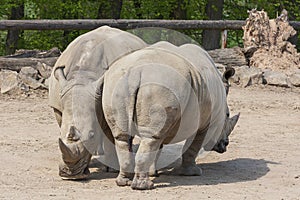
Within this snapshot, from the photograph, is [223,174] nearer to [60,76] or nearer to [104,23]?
[60,76]

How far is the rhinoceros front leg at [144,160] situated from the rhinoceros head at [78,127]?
64 centimetres

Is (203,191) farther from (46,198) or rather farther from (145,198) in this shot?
(46,198)

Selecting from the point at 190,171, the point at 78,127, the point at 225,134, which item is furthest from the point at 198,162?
the point at 78,127

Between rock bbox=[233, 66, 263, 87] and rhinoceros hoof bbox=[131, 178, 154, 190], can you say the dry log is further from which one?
rhinoceros hoof bbox=[131, 178, 154, 190]

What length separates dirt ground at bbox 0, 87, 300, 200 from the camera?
7266 millimetres

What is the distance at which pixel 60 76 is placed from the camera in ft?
25.6

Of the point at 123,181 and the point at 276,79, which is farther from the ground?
the point at 123,181

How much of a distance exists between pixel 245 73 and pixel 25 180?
8706 mm

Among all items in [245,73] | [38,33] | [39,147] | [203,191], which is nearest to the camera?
[203,191]

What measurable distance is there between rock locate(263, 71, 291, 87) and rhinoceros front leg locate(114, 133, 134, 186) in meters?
8.79

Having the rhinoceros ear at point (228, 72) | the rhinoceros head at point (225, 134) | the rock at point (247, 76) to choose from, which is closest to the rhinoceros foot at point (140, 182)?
the rhinoceros head at point (225, 134)

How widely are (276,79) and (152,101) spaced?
361 inches

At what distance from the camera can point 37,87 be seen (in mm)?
14125

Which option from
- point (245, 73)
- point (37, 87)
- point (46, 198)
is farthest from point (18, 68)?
point (46, 198)
